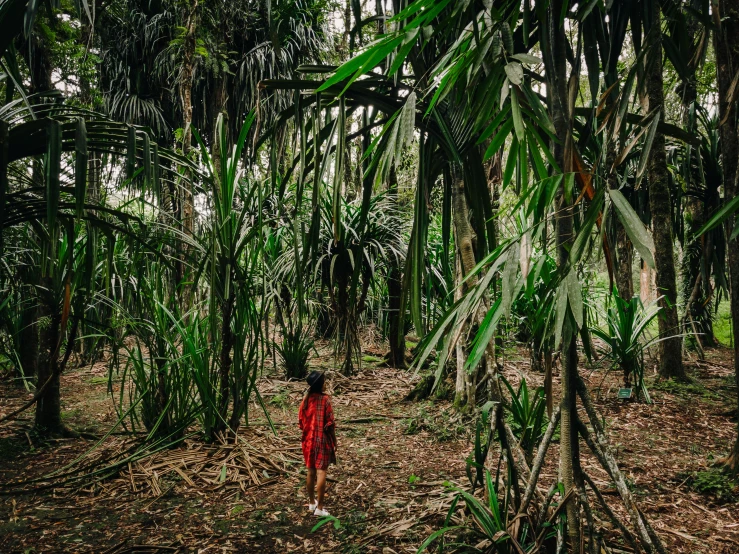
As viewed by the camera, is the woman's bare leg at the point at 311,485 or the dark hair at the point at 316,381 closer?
the woman's bare leg at the point at 311,485

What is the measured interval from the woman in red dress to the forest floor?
0.47 ft

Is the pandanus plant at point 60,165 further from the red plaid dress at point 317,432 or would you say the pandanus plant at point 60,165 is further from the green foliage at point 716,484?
the green foliage at point 716,484

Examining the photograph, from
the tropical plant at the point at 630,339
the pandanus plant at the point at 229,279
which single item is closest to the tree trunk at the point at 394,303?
the tropical plant at the point at 630,339

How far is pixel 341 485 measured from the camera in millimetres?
3154

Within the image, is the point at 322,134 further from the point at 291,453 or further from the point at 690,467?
the point at 690,467

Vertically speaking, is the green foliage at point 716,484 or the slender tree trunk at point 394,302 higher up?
the slender tree trunk at point 394,302

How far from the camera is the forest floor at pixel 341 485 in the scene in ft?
7.90

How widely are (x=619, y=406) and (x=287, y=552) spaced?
3.08m

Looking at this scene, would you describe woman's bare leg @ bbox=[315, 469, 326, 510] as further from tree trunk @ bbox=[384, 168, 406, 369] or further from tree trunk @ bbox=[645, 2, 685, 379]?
tree trunk @ bbox=[645, 2, 685, 379]

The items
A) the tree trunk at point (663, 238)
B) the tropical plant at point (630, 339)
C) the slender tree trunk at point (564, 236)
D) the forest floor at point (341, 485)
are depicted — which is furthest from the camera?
the tree trunk at point (663, 238)

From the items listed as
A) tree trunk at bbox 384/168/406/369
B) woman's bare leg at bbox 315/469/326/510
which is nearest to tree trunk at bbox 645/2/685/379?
tree trunk at bbox 384/168/406/369

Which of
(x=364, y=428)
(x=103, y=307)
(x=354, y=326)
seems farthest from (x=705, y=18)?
(x=103, y=307)

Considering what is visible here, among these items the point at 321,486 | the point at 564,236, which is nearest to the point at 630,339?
the point at 321,486

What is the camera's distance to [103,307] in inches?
202
